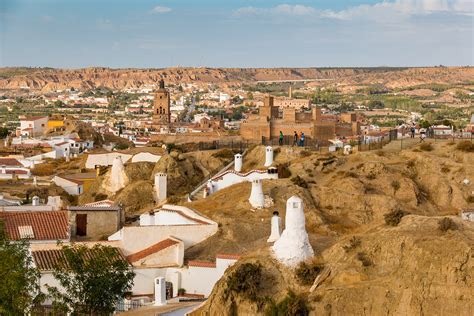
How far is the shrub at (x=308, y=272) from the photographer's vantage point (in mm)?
Answer: 15906

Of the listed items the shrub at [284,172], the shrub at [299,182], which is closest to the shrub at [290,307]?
the shrub at [299,182]

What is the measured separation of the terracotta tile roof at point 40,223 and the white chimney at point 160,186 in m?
7.29

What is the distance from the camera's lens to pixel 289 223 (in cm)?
1739

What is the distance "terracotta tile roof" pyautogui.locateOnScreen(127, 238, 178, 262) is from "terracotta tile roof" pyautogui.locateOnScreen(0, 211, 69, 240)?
2419 mm

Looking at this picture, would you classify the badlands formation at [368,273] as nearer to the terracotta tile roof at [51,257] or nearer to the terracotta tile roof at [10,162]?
the terracotta tile roof at [51,257]

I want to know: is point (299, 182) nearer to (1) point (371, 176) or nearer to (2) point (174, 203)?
(1) point (371, 176)

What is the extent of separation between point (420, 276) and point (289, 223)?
3.62m

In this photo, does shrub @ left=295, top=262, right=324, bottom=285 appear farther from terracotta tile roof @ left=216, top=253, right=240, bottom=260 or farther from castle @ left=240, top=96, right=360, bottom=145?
castle @ left=240, top=96, right=360, bottom=145

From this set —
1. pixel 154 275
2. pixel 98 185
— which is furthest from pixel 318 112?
pixel 154 275

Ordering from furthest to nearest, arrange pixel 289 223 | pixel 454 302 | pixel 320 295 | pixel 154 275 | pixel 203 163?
1. pixel 203 163
2. pixel 154 275
3. pixel 289 223
4. pixel 320 295
5. pixel 454 302

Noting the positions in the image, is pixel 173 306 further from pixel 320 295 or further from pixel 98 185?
pixel 98 185

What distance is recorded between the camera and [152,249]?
2461 centimetres

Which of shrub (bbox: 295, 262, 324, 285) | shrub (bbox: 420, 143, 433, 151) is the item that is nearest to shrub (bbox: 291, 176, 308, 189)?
shrub (bbox: 420, 143, 433, 151)

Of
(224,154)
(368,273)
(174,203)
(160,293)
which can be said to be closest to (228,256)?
(160,293)
